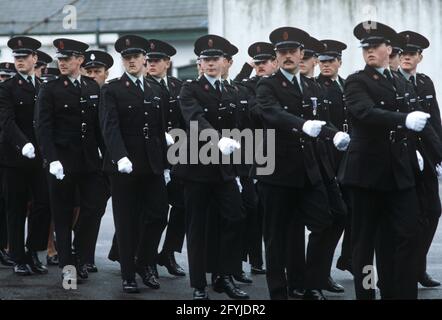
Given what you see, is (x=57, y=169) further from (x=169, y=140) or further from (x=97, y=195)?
(x=169, y=140)

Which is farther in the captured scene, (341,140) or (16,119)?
(16,119)

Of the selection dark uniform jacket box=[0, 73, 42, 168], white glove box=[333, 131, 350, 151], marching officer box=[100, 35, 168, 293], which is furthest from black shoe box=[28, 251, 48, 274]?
white glove box=[333, 131, 350, 151]

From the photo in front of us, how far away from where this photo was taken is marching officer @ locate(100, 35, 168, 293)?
9250 millimetres

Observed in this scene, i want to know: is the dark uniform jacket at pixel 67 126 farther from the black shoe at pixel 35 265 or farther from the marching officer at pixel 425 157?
the marching officer at pixel 425 157

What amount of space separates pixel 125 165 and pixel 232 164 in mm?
845

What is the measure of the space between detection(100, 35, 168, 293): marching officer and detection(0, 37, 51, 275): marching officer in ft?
3.90

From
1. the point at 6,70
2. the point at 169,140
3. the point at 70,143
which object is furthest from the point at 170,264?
the point at 6,70

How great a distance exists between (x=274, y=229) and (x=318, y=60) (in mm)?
2326

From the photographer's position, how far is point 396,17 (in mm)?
23938

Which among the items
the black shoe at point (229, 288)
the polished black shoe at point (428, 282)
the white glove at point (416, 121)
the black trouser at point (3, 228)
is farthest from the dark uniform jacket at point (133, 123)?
the white glove at point (416, 121)

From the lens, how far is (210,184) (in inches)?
352

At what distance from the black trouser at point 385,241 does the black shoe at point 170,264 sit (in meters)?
2.64

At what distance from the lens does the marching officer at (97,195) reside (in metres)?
9.88
